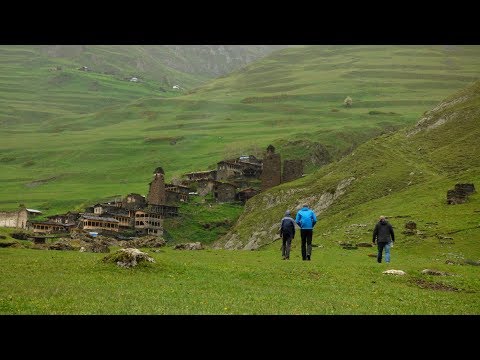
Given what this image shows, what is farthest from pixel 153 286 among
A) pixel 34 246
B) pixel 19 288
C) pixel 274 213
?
pixel 274 213

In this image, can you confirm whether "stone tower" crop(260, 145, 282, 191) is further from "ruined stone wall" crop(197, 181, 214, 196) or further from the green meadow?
"ruined stone wall" crop(197, 181, 214, 196)

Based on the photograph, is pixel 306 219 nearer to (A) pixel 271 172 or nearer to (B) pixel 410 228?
(B) pixel 410 228

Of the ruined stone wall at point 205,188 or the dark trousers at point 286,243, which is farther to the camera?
the ruined stone wall at point 205,188

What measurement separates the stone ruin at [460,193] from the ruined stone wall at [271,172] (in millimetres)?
64865

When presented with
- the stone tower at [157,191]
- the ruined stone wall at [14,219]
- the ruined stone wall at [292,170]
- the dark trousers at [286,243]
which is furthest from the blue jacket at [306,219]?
the stone tower at [157,191]

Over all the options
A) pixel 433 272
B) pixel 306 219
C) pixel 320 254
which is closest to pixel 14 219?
pixel 320 254

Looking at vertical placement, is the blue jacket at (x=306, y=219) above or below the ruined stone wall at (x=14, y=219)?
below

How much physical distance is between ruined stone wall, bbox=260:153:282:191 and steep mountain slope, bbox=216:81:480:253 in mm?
10595

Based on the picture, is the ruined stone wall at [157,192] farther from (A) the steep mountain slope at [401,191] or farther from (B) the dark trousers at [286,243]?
(B) the dark trousers at [286,243]

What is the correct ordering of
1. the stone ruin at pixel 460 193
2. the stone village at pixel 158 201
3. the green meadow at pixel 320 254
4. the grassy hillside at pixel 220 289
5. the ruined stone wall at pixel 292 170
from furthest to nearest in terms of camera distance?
the ruined stone wall at pixel 292 170
the stone village at pixel 158 201
the stone ruin at pixel 460 193
the green meadow at pixel 320 254
the grassy hillside at pixel 220 289

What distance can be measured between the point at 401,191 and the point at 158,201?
6488 cm

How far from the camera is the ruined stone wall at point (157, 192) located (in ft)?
476

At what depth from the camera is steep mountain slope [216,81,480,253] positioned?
2911 inches

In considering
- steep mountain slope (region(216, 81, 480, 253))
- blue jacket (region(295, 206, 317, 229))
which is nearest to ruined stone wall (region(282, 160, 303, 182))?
steep mountain slope (region(216, 81, 480, 253))
